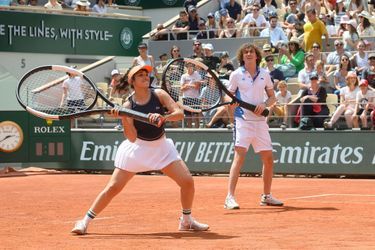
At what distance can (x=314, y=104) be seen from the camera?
62.5 ft

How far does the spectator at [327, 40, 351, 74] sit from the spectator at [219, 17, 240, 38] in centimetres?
390

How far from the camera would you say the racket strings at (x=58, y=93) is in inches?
450

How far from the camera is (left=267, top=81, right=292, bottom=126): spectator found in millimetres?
19703

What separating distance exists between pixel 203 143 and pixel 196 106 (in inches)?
329

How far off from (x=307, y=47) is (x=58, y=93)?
31.2 ft

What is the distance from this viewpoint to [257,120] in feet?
40.9

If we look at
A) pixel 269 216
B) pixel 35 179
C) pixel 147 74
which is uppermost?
pixel 147 74

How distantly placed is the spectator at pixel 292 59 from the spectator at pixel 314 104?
2.42 metres

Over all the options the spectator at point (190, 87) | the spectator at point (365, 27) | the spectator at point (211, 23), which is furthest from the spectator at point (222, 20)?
the spectator at point (190, 87)

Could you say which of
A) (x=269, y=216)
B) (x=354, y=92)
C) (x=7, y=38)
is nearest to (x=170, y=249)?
(x=269, y=216)

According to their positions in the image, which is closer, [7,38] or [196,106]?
[196,106]

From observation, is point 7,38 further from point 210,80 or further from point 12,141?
point 210,80

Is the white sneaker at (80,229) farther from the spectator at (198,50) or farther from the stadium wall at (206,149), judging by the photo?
the spectator at (198,50)

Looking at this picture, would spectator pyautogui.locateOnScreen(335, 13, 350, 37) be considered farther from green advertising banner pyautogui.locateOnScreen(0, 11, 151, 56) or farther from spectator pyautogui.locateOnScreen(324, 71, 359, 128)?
green advertising banner pyautogui.locateOnScreen(0, 11, 151, 56)
